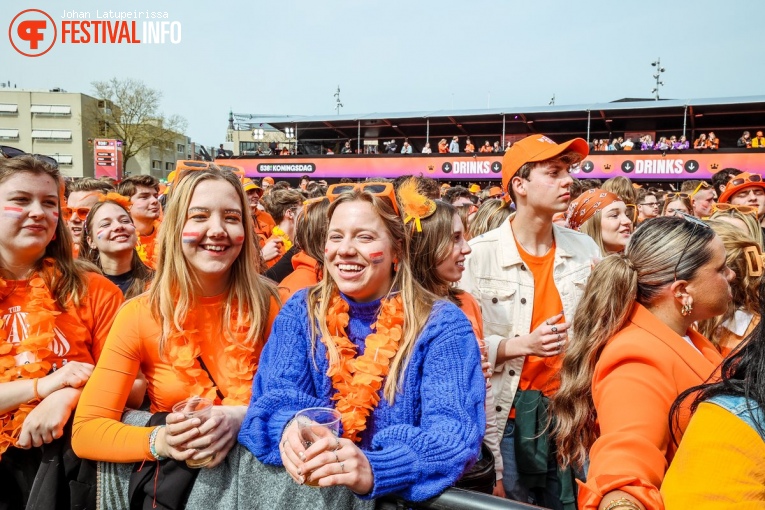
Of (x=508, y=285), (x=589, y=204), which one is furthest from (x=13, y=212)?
(x=589, y=204)

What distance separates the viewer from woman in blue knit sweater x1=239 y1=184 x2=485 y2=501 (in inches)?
55.2

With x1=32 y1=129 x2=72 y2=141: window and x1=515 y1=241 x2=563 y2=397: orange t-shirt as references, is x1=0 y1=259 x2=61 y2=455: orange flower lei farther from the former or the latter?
x1=32 y1=129 x2=72 y2=141: window

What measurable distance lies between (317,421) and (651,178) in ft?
65.8

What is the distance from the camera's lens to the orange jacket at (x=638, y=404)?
139 cm

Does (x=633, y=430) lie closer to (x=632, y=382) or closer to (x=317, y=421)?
(x=632, y=382)

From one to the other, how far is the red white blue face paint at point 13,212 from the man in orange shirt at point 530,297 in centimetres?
213

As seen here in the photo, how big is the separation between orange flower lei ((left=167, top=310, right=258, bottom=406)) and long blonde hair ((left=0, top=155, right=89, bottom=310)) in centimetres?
67

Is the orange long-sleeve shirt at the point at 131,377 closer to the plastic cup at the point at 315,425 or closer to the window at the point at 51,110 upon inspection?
the plastic cup at the point at 315,425

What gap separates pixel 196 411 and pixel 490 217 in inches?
129

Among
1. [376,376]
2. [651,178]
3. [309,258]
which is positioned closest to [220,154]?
[651,178]

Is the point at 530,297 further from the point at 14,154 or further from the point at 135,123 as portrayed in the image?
the point at 135,123

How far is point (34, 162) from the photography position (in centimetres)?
236

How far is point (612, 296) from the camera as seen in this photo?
76.5 inches

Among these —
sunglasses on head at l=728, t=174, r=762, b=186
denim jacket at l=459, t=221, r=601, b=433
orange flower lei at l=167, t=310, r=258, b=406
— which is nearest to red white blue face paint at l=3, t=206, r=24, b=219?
orange flower lei at l=167, t=310, r=258, b=406
